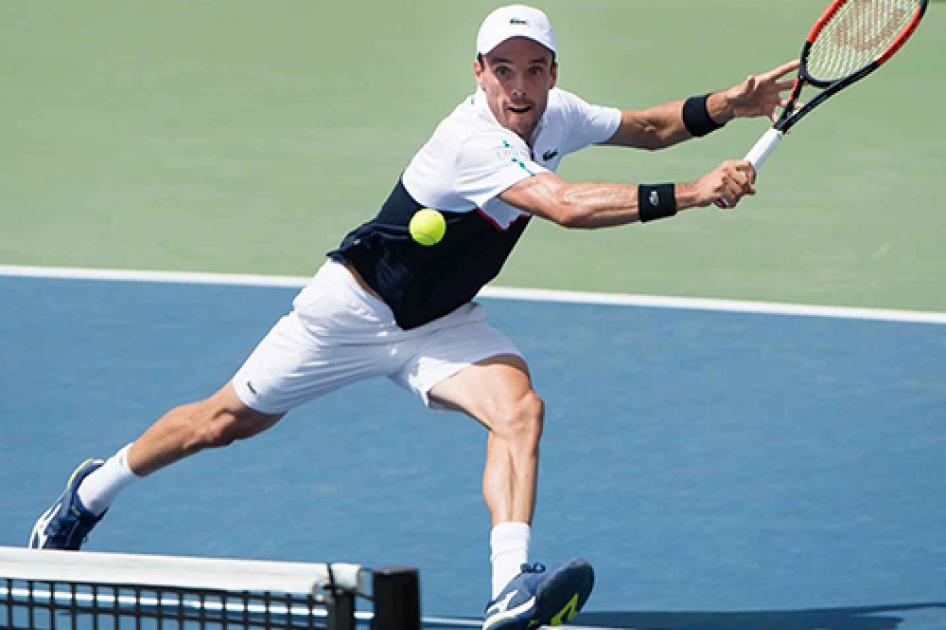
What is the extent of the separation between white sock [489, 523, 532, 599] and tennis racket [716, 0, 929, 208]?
76.4 inches

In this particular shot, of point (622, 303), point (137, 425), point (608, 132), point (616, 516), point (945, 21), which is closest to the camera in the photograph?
point (608, 132)

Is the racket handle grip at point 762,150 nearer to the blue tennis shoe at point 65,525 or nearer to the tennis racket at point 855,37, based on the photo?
the tennis racket at point 855,37

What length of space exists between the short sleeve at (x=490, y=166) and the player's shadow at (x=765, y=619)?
1.50 meters

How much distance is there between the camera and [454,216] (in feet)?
19.3

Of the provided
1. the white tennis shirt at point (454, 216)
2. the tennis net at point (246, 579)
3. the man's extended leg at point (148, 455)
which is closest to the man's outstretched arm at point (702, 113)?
the white tennis shirt at point (454, 216)

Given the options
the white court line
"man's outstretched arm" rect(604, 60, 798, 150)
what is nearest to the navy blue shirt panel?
"man's outstretched arm" rect(604, 60, 798, 150)

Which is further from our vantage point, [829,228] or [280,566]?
[829,228]

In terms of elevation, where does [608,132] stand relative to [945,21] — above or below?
below

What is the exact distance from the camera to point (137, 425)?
789cm

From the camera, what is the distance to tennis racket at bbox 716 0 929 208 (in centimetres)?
636

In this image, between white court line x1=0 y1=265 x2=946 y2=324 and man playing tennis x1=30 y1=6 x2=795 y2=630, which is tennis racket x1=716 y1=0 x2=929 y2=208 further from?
white court line x1=0 y1=265 x2=946 y2=324

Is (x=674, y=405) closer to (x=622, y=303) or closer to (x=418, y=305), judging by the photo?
(x=622, y=303)

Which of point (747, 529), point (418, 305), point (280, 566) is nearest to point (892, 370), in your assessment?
point (747, 529)

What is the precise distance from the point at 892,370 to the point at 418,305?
3.17 m
